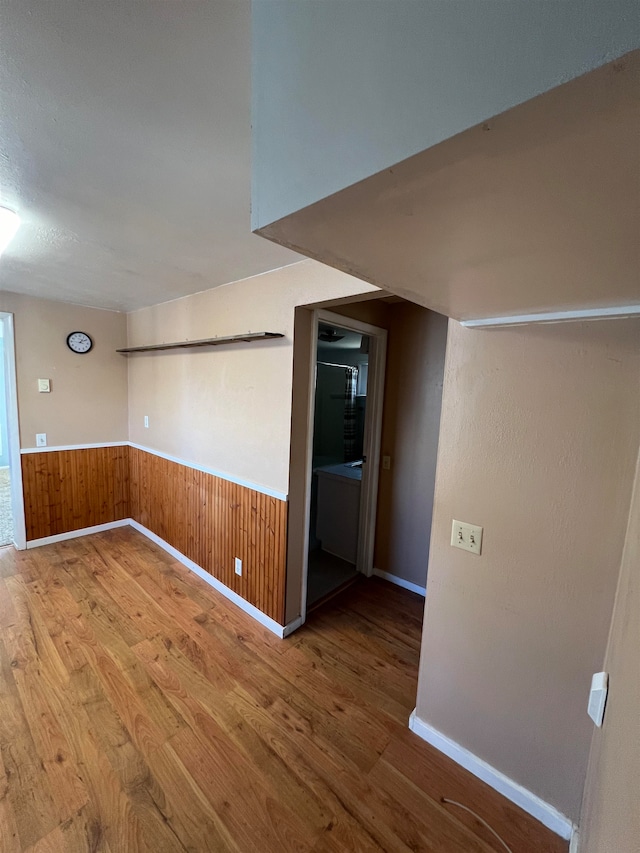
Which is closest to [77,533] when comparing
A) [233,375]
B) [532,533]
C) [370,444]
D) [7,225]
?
[233,375]

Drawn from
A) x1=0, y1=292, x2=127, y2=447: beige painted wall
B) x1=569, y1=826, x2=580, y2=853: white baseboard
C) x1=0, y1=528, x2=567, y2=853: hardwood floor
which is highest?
x1=0, y1=292, x2=127, y2=447: beige painted wall

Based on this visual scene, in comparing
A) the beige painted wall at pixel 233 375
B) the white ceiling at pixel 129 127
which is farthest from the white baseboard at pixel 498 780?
the white ceiling at pixel 129 127

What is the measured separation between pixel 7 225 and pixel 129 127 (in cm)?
105

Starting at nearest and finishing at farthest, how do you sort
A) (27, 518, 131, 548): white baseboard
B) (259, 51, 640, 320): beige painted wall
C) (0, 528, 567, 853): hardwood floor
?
(259, 51, 640, 320): beige painted wall, (0, 528, 567, 853): hardwood floor, (27, 518, 131, 548): white baseboard

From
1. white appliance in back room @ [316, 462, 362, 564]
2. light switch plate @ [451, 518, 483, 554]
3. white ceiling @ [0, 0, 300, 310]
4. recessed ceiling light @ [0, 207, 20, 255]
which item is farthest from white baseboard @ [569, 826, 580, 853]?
recessed ceiling light @ [0, 207, 20, 255]

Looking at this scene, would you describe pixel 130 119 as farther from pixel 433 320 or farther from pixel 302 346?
pixel 433 320

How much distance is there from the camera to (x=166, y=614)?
2.41 m

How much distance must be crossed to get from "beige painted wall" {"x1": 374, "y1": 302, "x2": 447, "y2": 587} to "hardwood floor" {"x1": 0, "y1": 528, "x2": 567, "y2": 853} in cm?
52

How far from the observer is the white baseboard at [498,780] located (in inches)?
51.1

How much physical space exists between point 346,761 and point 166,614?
148cm

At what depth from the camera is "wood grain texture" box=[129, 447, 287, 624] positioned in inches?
88.7

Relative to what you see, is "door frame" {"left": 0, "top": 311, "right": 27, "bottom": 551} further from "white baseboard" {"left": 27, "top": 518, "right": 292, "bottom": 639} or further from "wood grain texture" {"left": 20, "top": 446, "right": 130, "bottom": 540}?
"white baseboard" {"left": 27, "top": 518, "right": 292, "bottom": 639}

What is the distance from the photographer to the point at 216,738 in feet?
5.20

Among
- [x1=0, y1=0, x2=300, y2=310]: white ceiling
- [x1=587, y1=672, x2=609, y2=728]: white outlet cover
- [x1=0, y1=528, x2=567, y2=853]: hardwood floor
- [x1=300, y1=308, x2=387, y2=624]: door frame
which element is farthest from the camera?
[x1=300, y1=308, x2=387, y2=624]: door frame
